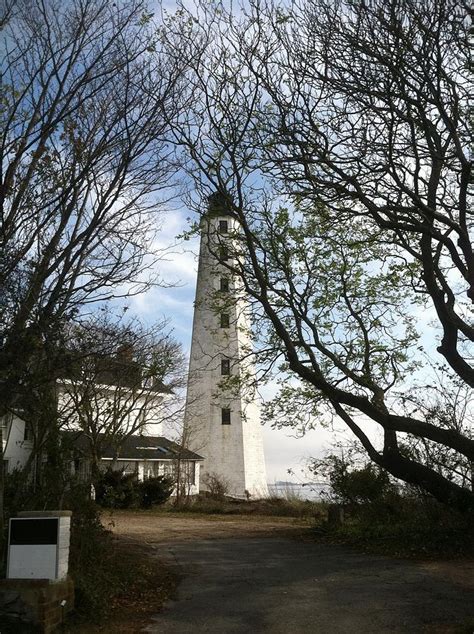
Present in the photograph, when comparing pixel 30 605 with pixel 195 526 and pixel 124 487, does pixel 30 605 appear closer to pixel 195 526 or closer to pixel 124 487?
pixel 195 526

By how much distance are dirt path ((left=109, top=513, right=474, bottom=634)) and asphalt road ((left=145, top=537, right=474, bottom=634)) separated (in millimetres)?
13

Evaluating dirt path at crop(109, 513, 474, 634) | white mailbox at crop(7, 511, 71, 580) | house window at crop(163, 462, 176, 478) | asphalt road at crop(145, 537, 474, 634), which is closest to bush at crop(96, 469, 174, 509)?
house window at crop(163, 462, 176, 478)

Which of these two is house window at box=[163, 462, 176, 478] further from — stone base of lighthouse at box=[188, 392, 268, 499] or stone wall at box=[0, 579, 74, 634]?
stone wall at box=[0, 579, 74, 634]

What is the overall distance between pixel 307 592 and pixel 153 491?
78.4 feet

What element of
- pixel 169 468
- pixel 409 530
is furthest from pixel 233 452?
pixel 409 530

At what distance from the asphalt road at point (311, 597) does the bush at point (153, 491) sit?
19.0 metres

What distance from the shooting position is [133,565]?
12.4 m

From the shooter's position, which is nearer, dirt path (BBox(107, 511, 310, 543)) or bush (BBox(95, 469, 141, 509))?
dirt path (BBox(107, 511, 310, 543))

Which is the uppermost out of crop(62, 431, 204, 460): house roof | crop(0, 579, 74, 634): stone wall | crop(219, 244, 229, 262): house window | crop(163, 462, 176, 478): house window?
crop(219, 244, 229, 262): house window

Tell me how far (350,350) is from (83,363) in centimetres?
907

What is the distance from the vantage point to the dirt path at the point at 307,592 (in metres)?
8.62

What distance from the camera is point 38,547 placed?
8.52 meters

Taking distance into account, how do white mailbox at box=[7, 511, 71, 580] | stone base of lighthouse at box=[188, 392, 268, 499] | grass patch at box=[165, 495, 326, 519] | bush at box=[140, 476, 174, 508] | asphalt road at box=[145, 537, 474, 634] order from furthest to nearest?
stone base of lighthouse at box=[188, 392, 268, 499] < bush at box=[140, 476, 174, 508] < grass patch at box=[165, 495, 326, 519] < asphalt road at box=[145, 537, 474, 634] < white mailbox at box=[7, 511, 71, 580]

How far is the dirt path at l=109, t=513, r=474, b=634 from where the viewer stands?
8.62 meters
